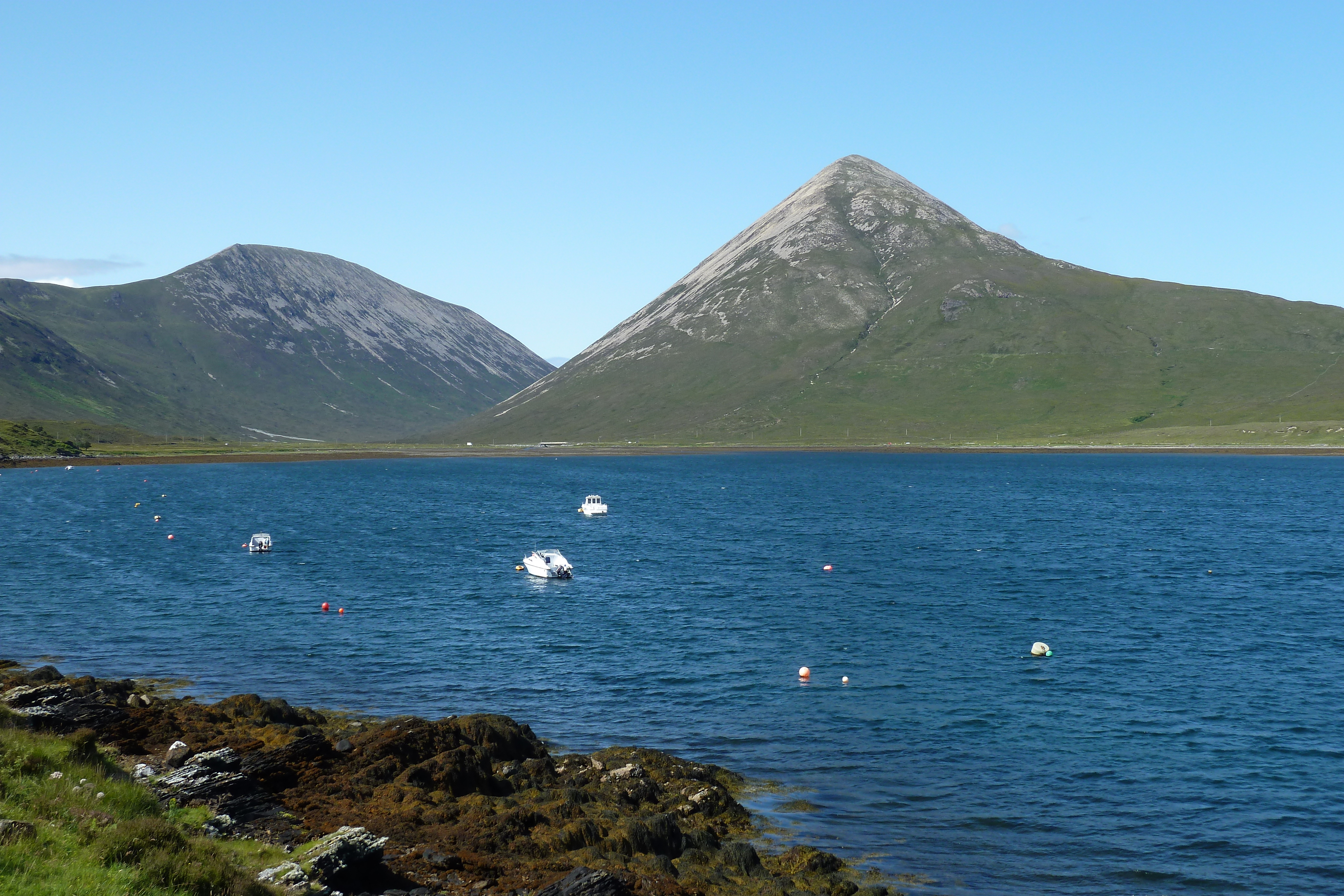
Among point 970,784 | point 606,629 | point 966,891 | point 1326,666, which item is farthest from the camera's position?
point 606,629

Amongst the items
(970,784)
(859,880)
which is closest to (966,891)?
(859,880)

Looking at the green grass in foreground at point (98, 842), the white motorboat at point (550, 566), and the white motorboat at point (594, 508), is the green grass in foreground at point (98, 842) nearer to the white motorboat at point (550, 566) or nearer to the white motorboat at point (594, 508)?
the white motorboat at point (550, 566)

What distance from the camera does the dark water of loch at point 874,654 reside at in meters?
31.2

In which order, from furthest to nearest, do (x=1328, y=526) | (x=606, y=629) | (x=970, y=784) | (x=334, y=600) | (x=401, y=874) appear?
(x=1328, y=526)
(x=334, y=600)
(x=606, y=629)
(x=970, y=784)
(x=401, y=874)

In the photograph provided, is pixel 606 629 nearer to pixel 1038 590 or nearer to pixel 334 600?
pixel 334 600

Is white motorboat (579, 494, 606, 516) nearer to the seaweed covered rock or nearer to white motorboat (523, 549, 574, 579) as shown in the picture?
white motorboat (523, 549, 574, 579)

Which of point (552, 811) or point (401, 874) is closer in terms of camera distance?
point (401, 874)

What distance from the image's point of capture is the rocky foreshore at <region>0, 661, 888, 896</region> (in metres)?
24.0

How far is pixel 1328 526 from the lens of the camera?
118m

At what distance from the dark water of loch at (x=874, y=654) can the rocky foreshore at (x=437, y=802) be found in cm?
354

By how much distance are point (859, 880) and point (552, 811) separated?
8.81 metres

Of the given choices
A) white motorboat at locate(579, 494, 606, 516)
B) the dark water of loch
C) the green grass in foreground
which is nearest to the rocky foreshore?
the green grass in foreground

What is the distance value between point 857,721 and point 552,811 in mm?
17044

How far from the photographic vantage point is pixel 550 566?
267ft
